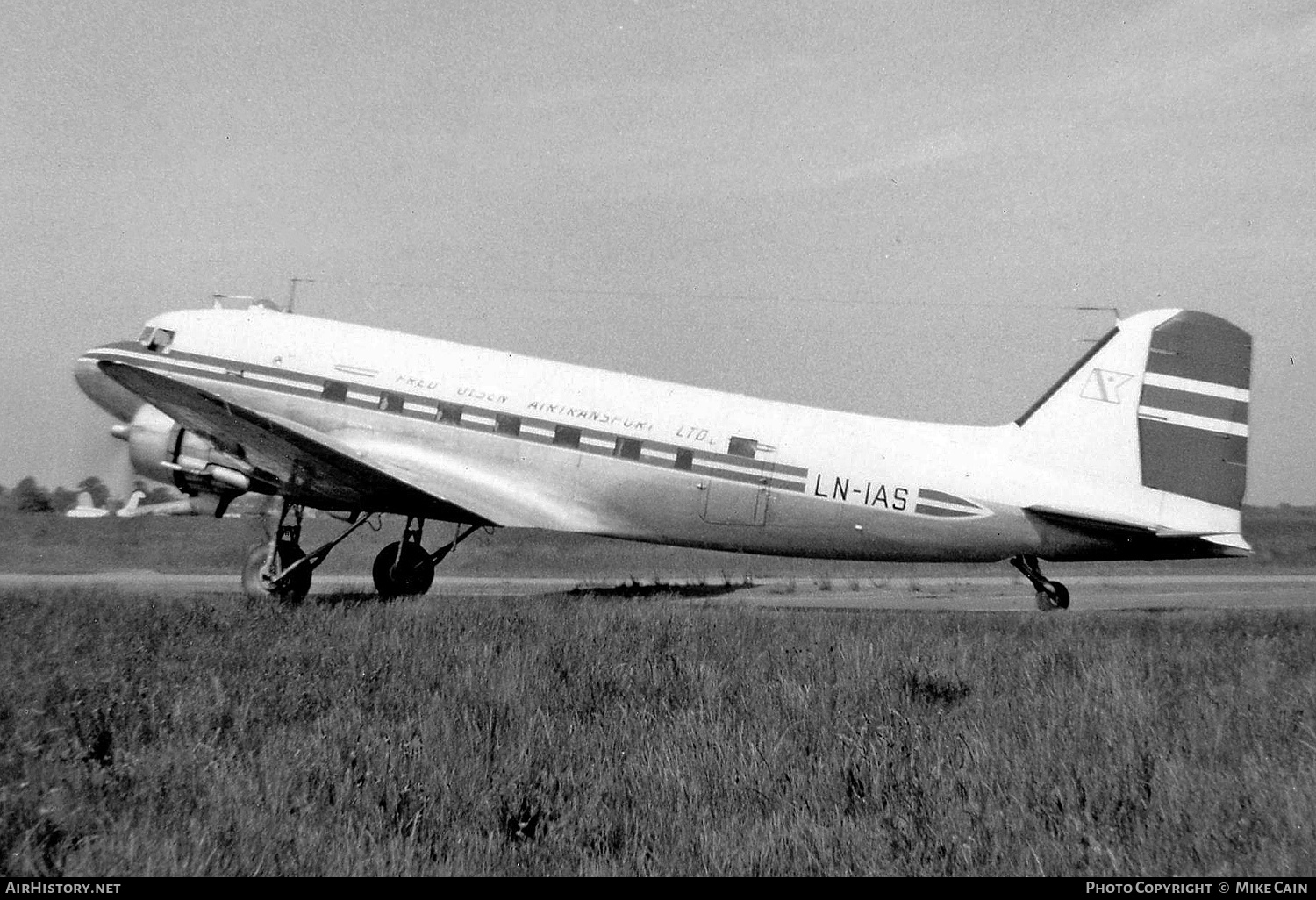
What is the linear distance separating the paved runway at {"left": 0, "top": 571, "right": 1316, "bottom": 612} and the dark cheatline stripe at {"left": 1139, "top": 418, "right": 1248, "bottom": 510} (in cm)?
323

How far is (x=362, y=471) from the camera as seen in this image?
14.4m

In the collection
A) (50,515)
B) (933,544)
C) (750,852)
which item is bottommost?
(50,515)

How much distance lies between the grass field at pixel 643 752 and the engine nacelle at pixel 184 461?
4.43m

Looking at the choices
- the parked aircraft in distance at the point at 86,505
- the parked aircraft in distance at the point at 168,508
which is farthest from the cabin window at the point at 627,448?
the parked aircraft in distance at the point at 86,505

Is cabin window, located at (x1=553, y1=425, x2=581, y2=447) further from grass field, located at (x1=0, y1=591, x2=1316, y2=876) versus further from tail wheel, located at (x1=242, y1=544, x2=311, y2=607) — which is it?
grass field, located at (x1=0, y1=591, x2=1316, y2=876)

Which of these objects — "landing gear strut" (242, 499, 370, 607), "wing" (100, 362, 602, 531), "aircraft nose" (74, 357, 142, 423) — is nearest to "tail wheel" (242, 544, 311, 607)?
"landing gear strut" (242, 499, 370, 607)

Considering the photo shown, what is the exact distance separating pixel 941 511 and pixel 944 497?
0.20 metres

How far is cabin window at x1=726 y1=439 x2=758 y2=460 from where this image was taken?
1472cm

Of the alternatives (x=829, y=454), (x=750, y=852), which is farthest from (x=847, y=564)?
(x=750, y=852)

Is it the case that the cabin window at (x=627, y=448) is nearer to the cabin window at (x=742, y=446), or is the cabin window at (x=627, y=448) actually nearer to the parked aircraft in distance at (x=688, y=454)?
the parked aircraft in distance at (x=688, y=454)

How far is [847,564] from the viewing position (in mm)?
28594

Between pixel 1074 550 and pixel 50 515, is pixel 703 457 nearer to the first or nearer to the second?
pixel 1074 550

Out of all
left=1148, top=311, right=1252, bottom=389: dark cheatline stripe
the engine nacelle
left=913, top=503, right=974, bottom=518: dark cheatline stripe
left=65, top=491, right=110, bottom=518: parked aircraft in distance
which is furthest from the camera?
left=65, top=491, right=110, bottom=518: parked aircraft in distance

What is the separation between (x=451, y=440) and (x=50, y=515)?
19.3 m
